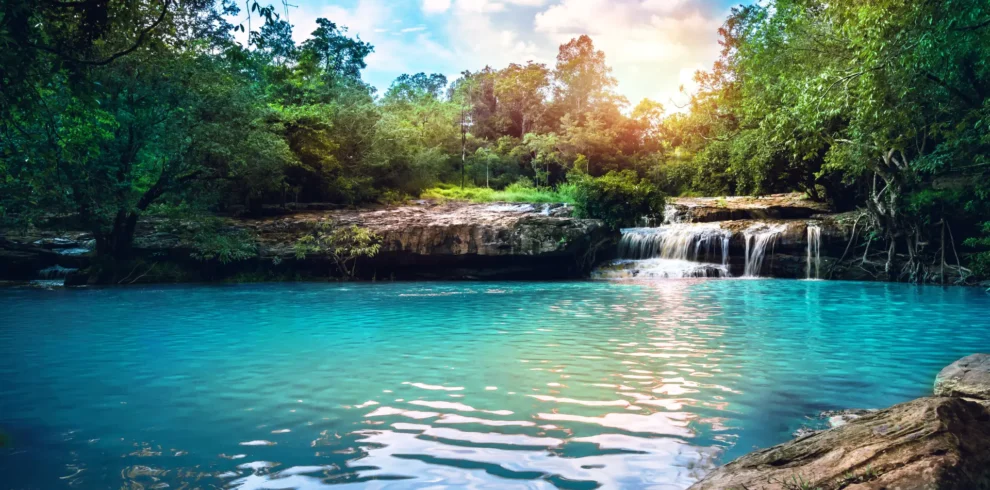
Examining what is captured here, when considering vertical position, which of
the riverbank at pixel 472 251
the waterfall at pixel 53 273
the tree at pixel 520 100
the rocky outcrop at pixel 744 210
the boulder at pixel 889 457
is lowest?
the waterfall at pixel 53 273

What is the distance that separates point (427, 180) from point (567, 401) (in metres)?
27.3

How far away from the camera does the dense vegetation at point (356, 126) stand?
6465 mm

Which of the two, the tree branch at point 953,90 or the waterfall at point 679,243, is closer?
the tree branch at point 953,90

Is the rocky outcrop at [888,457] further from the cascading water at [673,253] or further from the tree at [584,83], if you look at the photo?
the tree at [584,83]

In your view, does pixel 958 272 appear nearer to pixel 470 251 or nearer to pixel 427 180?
pixel 470 251

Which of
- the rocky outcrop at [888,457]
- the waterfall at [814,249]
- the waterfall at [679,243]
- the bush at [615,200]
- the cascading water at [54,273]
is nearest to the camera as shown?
the rocky outcrop at [888,457]

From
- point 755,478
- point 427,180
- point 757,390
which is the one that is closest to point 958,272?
point 757,390

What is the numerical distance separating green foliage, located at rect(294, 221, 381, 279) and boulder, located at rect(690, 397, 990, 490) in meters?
17.1

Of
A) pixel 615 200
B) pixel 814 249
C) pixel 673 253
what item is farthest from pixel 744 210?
pixel 615 200

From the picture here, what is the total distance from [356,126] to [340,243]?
8576mm

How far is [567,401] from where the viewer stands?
462cm

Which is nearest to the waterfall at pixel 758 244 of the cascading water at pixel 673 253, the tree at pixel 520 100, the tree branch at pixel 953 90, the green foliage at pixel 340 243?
the cascading water at pixel 673 253

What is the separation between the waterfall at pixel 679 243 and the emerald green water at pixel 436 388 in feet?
33.0

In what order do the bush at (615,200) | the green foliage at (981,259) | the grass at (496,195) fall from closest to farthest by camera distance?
the green foliage at (981,259)
the bush at (615,200)
the grass at (496,195)
